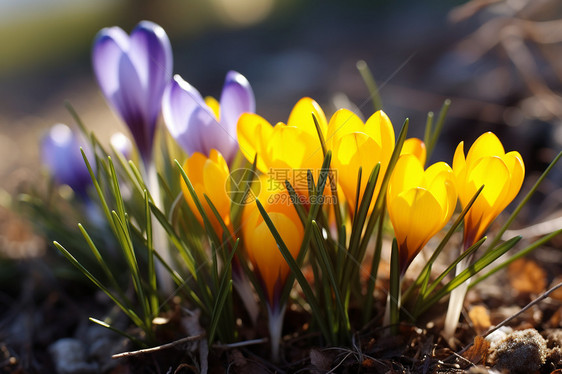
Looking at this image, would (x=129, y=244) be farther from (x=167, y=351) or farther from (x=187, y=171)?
(x=167, y=351)

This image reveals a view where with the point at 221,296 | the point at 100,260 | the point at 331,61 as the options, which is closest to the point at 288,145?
the point at 221,296

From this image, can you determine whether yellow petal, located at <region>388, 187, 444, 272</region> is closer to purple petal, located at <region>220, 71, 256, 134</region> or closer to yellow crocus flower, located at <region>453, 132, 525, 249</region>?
yellow crocus flower, located at <region>453, 132, 525, 249</region>

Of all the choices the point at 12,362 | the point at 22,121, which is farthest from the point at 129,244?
the point at 22,121

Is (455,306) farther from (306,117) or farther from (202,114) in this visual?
(202,114)

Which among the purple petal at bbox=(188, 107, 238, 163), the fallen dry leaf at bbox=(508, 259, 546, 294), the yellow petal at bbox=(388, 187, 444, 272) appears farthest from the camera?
the fallen dry leaf at bbox=(508, 259, 546, 294)

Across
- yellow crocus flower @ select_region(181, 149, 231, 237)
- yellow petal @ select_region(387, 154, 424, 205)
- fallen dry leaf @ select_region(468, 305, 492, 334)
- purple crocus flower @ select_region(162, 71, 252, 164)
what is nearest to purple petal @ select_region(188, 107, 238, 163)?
purple crocus flower @ select_region(162, 71, 252, 164)

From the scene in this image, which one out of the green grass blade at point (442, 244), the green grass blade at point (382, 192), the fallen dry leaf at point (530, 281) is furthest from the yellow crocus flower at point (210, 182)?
the fallen dry leaf at point (530, 281)
